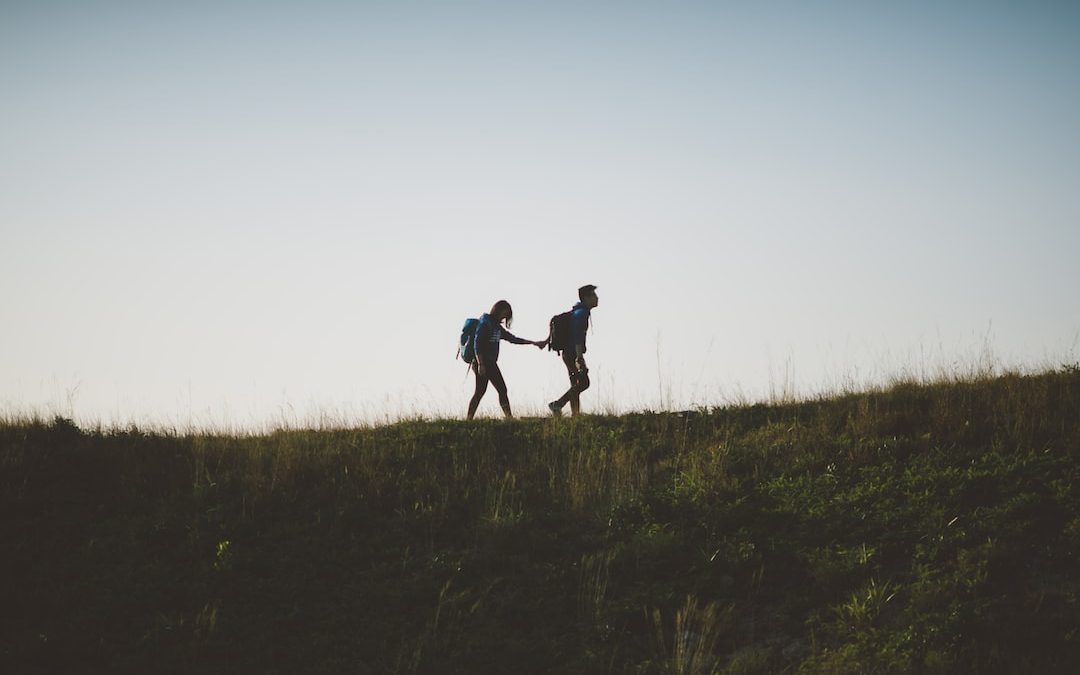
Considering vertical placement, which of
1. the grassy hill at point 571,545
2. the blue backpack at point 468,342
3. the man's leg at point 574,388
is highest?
the blue backpack at point 468,342

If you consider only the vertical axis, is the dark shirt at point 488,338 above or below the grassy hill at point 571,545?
above

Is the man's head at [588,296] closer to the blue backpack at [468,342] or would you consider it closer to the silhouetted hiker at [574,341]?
the silhouetted hiker at [574,341]

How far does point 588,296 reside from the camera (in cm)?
1426

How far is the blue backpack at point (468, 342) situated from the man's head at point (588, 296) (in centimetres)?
187

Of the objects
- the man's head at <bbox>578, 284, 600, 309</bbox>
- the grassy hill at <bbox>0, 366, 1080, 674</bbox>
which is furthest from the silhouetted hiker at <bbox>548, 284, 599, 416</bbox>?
the grassy hill at <bbox>0, 366, 1080, 674</bbox>

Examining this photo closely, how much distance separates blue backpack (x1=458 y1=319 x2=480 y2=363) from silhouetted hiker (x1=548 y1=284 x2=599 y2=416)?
1.38 meters

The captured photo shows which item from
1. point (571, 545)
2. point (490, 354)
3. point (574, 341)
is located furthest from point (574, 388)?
point (571, 545)

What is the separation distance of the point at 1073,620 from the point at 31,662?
350 inches

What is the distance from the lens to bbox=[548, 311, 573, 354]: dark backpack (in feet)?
46.4

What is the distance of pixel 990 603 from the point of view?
7.01 meters

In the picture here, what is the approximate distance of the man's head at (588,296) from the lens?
14242mm

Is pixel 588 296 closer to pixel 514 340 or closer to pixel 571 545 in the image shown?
pixel 514 340

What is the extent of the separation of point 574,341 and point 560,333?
0.38 metres

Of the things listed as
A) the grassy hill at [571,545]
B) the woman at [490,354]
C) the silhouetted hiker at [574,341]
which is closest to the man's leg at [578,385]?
the silhouetted hiker at [574,341]
